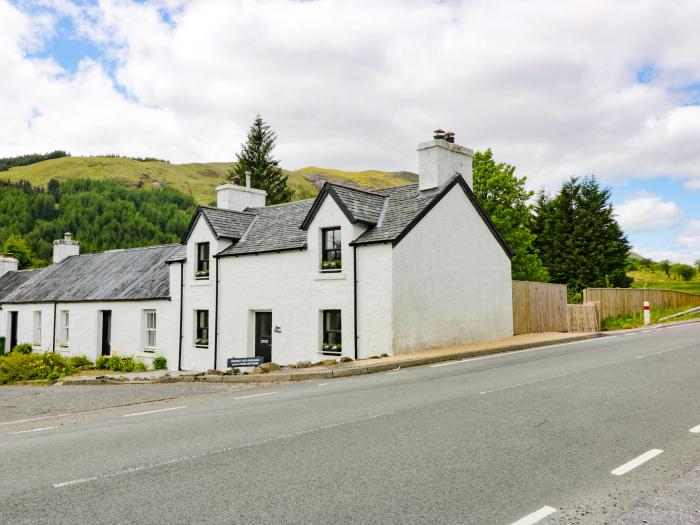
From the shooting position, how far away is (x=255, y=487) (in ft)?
17.5

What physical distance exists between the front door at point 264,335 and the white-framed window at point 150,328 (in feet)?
22.1

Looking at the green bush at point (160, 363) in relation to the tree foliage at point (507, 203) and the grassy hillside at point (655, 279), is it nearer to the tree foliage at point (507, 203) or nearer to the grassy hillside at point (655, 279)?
the tree foliage at point (507, 203)

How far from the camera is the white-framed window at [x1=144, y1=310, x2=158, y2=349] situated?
26.7 metres

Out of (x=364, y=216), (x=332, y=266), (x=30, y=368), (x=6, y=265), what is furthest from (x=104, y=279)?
(x=6, y=265)

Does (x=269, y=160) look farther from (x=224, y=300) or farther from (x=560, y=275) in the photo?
(x=224, y=300)

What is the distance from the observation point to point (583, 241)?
154ft

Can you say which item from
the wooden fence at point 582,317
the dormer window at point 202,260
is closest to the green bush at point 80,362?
the dormer window at point 202,260

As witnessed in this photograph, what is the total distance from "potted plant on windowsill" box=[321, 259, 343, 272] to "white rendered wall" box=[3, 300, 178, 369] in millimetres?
8833

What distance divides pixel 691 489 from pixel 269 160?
56.8 meters

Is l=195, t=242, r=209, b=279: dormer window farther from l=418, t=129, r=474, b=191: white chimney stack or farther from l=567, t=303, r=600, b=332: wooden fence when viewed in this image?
l=567, t=303, r=600, b=332: wooden fence

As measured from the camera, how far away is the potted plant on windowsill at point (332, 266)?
65.0 ft

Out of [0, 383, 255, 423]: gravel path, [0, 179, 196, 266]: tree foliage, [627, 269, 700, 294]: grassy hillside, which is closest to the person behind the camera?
[0, 383, 255, 423]: gravel path

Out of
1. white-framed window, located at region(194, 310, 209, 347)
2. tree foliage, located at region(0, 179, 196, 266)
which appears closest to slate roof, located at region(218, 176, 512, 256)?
white-framed window, located at region(194, 310, 209, 347)

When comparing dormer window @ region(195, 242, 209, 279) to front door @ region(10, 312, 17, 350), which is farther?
front door @ region(10, 312, 17, 350)
